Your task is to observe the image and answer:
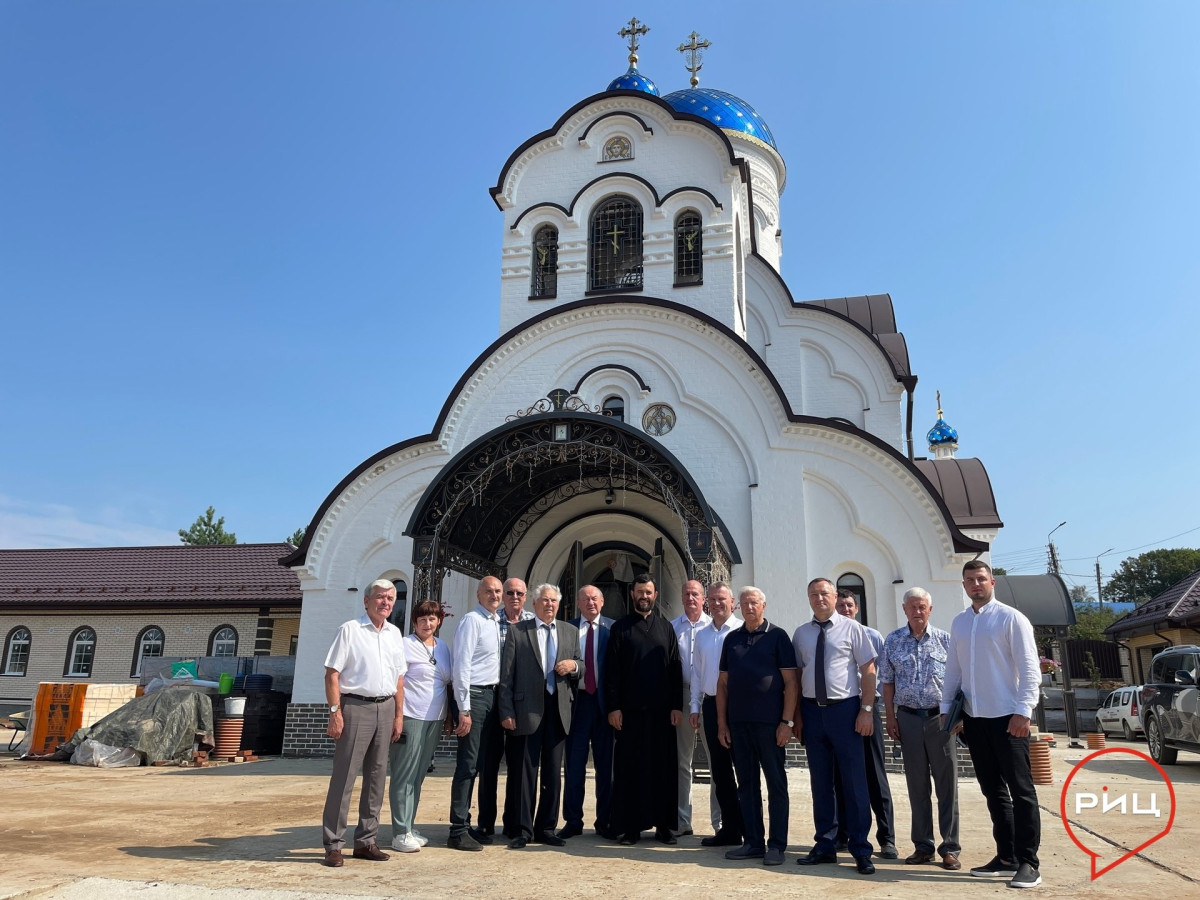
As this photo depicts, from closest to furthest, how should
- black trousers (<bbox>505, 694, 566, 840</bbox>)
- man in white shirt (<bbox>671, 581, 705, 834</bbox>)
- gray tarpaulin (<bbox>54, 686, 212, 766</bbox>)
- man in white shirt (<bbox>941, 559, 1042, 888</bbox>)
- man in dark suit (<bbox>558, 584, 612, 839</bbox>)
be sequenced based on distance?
man in white shirt (<bbox>941, 559, 1042, 888</bbox>) < black trousers (<bbox>505, 694, 566, 840</bbox>) < man in dark suit (<bbox>558, 584, 612, 839</bbox>) < man in white shirt (<bbox>671, 581, 705, 834</bbox>) < gray tarpaulin (<bbox>54, 686, 212, 766</bbox>)

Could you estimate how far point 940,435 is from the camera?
28.9 metres

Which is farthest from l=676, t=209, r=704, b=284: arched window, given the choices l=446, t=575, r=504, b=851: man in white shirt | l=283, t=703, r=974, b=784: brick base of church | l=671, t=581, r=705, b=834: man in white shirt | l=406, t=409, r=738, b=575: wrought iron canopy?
l=446, t=575, r=504, b=851: man in white shirt

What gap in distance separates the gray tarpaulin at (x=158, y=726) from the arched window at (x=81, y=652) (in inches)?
406

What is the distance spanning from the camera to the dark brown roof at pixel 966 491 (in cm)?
1702

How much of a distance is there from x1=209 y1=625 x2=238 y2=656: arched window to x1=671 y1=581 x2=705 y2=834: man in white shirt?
Answer: 17.9 m

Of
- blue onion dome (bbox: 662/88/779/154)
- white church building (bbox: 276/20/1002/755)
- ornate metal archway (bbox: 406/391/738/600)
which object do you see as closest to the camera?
ornate metal archway (bbox: 406/391/738/600)

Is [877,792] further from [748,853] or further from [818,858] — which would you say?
[748,853]

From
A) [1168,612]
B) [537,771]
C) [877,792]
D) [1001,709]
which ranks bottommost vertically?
[877,792]

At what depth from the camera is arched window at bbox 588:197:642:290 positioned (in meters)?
16.7

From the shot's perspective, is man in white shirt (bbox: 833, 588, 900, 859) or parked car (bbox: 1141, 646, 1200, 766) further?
parked car (bbox: 1141, 646, 1200, 766)

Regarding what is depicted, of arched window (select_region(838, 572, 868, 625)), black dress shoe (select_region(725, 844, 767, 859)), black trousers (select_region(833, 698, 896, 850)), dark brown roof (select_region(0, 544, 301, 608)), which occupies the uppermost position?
dark brown roof (select_region(0, 544, 301, 608))

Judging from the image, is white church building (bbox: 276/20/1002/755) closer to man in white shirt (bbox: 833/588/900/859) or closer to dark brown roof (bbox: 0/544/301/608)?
man in white shirt (bbox: 833/588/900/859)

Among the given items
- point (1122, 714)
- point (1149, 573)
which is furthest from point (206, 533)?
point (1149, 573)

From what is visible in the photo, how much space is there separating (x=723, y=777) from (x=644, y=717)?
71 cm
